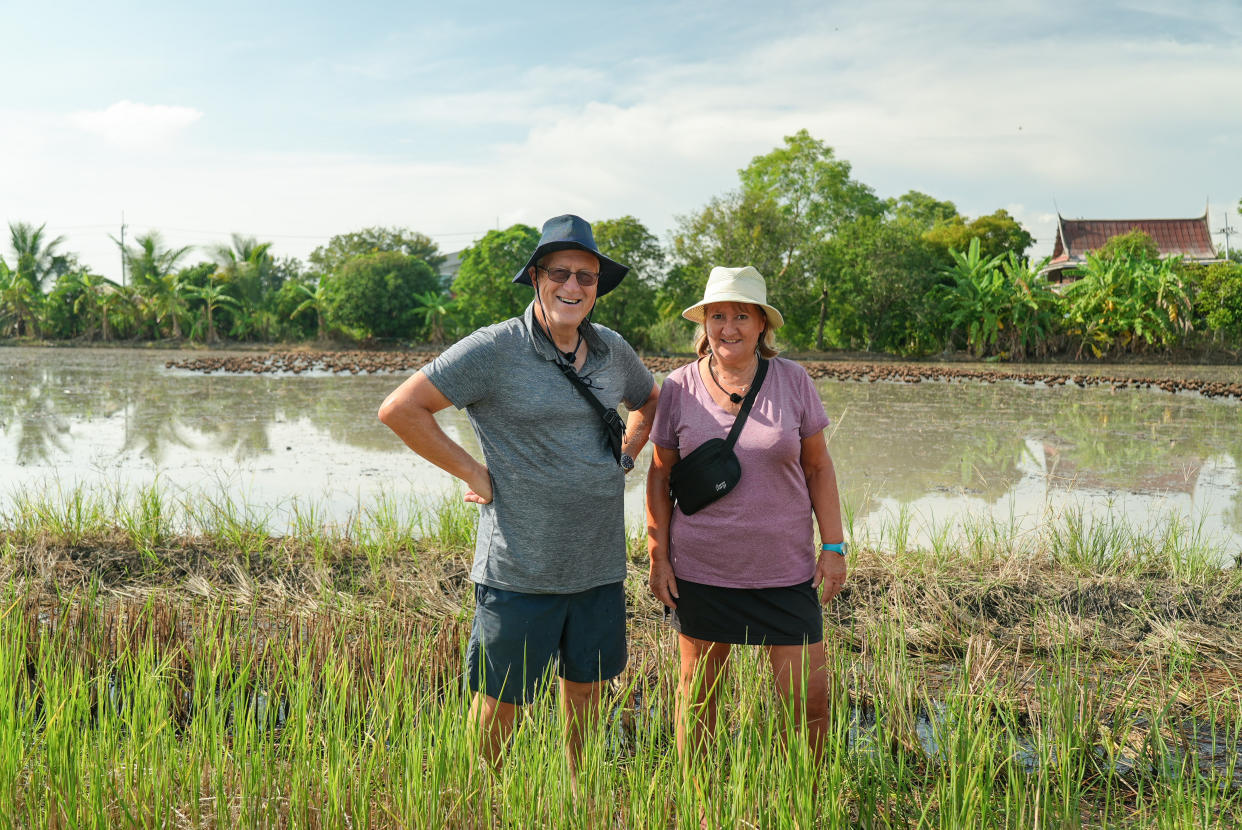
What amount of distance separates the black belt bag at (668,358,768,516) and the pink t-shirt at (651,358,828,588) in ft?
0.09

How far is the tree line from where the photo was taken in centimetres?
2434

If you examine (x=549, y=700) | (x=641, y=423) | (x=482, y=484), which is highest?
(x=641, y=423)

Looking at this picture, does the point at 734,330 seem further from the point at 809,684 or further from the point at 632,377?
the point at 809,684

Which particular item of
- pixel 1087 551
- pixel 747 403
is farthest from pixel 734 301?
pixel 1087 551

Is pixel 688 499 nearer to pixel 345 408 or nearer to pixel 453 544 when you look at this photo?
pixel 453 544

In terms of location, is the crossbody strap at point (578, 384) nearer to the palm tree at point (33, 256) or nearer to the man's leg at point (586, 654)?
the man's leg at point (586, 654)

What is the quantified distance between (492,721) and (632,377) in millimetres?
1015

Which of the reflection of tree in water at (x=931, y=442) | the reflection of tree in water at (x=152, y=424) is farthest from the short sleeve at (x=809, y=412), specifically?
the reflection of tree in water at (x=152, y=424)

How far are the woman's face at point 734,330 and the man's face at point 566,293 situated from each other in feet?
1.21

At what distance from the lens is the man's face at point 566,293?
229 cm

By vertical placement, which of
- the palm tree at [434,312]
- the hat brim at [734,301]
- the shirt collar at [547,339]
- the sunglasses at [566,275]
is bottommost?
the shirt collar at [547,339]

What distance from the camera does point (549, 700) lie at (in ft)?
9.10

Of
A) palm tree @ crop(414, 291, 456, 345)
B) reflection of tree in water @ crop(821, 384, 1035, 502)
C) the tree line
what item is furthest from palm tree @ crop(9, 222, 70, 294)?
reflection of tree in water @ crop(821, 384, 1035, 502)

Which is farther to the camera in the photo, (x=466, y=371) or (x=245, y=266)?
(x=245, y=266)
